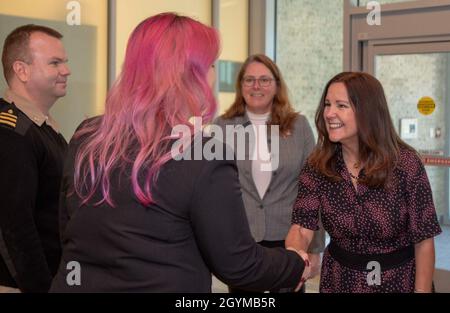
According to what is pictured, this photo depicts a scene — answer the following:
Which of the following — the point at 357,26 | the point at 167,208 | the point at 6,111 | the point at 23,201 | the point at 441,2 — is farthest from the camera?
the point at 357,26

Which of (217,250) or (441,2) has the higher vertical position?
(441,2)

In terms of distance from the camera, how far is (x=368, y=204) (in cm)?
220

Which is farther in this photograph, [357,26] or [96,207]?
[357,26]

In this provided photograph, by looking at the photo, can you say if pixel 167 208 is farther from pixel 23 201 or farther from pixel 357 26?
pixel 357 26

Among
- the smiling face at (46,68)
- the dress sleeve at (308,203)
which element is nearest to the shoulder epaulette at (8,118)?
the smiling face at (46,68)

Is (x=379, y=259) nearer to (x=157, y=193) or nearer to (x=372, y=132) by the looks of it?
(x=372, y=132)

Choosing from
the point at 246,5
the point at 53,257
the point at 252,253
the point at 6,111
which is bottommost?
the point at 53,257

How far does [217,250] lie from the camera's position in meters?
1.38

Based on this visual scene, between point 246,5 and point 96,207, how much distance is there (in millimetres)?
4597

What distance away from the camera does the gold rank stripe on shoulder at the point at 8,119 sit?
207cm

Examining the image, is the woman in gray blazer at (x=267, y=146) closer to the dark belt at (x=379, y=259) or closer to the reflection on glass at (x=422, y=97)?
the dark belt at (x=379, y=259)

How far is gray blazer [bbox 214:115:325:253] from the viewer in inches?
123

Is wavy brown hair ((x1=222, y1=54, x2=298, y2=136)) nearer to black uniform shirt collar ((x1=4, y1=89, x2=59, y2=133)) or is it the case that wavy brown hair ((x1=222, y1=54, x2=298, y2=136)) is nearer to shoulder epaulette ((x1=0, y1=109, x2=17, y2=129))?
black uniform shirt collar ((x1=4, y1=89, x2=59, y2=133))
